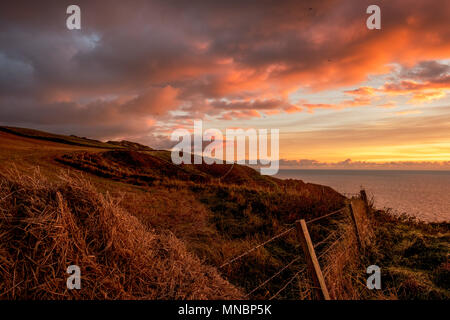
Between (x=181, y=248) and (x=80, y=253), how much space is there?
1.34 metres

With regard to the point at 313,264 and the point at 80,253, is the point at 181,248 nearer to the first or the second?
the point at 80,253

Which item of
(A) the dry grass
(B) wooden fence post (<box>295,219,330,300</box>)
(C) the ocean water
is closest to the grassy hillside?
(A) the dry grass

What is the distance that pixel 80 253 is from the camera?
2533 millimetres

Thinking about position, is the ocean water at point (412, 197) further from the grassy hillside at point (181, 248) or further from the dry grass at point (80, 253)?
the dry grass at point (80, 253)

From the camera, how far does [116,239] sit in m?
2.85

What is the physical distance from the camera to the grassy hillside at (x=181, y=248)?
2.43 metres

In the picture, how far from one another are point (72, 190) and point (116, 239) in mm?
A: 736

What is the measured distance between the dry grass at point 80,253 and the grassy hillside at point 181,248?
0.4 inches

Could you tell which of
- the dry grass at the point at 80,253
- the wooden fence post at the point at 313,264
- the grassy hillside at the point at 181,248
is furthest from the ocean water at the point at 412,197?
the dry grass at the point at 80,253

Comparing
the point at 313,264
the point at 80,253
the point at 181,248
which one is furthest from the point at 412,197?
the point at 80,253

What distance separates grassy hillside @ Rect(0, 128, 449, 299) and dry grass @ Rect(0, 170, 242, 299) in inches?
0.4

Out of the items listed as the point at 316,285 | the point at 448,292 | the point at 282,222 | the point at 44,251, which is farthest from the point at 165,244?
the point at 282,222

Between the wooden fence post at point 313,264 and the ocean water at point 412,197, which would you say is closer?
the wooden fence post at point 313,264

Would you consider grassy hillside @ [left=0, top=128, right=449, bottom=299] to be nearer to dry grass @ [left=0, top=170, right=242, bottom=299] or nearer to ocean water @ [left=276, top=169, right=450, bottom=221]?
dry grass @ [left=0, top=170, right=242, bottom=299]
